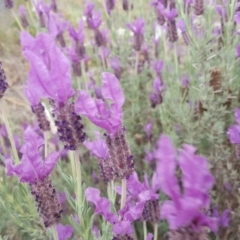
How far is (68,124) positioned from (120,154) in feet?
0.46

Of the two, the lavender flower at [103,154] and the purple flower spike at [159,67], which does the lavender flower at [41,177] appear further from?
the purple flower spike at [159,67]

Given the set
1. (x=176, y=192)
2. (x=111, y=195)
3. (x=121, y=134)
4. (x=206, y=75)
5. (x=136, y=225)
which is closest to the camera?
(x=176, y=192)

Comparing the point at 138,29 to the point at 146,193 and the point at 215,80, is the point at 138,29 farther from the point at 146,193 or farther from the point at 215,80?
the point at 146,193

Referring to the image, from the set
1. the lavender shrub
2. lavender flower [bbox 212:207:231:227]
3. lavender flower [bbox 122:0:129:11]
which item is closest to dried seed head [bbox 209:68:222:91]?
the lavender shrub

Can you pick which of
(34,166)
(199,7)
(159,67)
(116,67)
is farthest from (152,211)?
(116,67)

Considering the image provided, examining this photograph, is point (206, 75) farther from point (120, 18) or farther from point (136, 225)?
point (120, 18)

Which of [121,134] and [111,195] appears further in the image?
[111,195]

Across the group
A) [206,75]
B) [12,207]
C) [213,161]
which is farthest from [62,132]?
[213,161]

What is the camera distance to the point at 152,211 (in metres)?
1.31

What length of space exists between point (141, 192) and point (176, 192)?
1.91 feet

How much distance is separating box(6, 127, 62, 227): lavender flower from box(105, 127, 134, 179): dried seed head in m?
0.12

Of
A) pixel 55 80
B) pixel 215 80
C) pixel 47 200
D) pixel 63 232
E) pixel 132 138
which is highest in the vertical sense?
pixel 55 80

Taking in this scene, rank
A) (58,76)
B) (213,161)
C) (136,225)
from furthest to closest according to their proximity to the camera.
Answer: (136,225)
(213,161)
(58,76)

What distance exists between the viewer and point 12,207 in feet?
4.28
